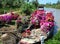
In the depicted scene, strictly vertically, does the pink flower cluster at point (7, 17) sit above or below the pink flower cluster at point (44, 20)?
below

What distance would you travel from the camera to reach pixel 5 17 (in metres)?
14.1

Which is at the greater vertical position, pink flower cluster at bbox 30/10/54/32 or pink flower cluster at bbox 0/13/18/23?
pink flower cluster at bbox 30/10/54/32

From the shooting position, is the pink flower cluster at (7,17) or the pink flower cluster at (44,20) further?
the pink flower cluster at (7,17)

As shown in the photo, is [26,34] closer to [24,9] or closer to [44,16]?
[44,16]

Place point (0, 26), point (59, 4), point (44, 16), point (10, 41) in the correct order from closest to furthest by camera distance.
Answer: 1. point (10, 41)
2. point (44, 16)
3. point (0, 26)
4. point (59, 4)

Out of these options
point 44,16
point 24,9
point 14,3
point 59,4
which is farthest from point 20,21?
point 14,3

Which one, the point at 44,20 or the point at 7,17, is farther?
the point at 7,17

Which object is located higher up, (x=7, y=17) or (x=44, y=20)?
(x=44, y=20)

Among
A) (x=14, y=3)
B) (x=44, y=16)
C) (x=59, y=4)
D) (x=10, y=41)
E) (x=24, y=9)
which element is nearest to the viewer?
(x=10, y=41)

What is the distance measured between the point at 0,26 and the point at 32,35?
3.10m

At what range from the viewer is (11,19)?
14.3 meters

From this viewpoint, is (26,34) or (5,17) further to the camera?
(5,17)

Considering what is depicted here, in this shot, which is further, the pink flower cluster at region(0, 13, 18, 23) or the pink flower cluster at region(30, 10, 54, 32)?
the pink flower cluster at region(0, 13, 18, 23)

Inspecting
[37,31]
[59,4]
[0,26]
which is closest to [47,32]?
[37,31]
